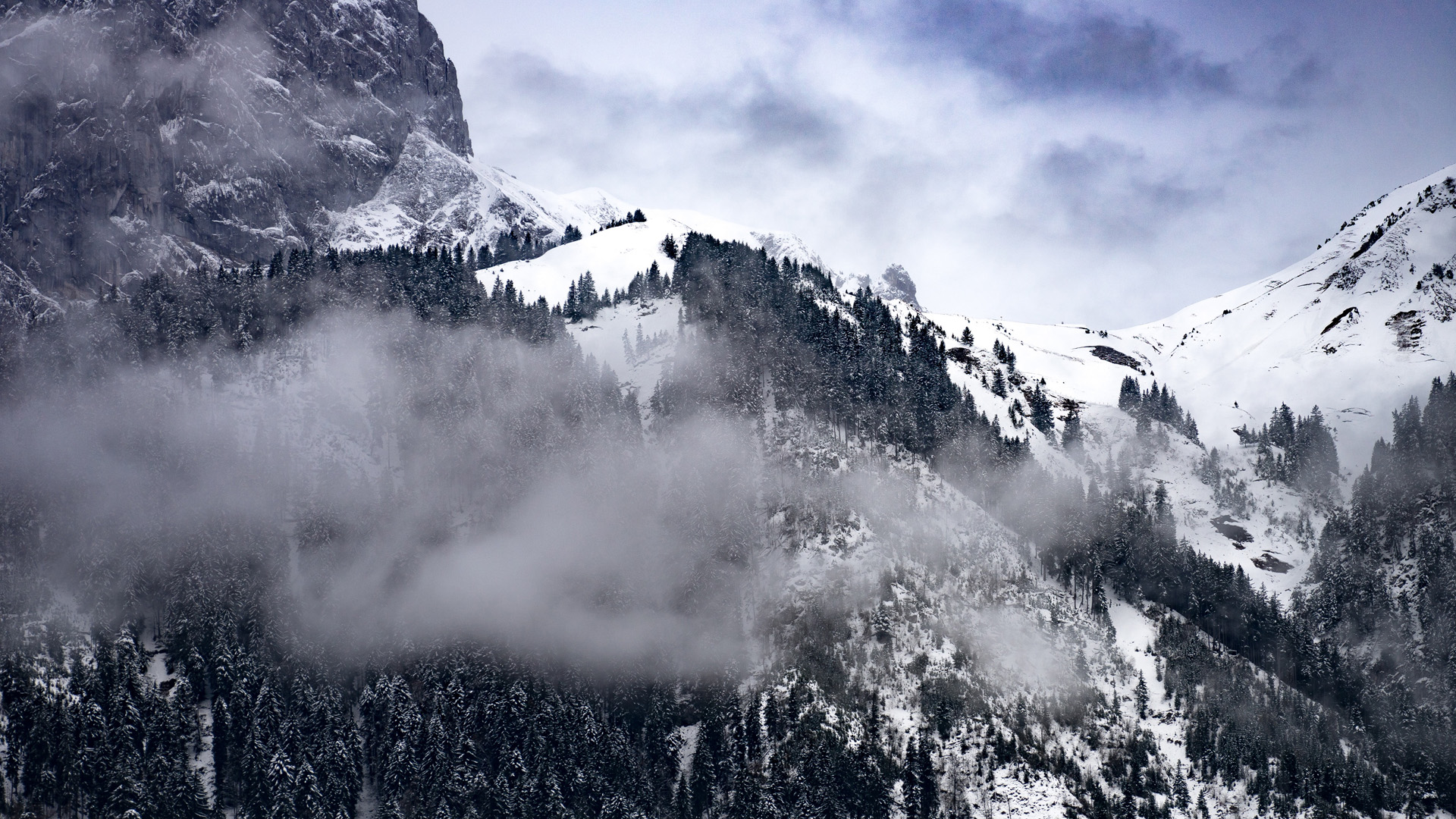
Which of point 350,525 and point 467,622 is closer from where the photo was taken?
point 467,622

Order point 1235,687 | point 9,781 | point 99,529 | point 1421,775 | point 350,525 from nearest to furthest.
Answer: point 9,781
point 1421,775
point 1235,687
point 99,529
point 350,525

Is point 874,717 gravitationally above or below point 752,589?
below

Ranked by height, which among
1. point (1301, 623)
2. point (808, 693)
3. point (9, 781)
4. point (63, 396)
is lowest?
point (9, 781)

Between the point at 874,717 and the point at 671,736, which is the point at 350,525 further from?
the point at 874,717

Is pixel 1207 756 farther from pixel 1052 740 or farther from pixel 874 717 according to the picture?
pixel 874 717

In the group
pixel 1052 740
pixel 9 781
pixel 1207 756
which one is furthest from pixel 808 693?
pixel 9 781

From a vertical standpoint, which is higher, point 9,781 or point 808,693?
point 808,693

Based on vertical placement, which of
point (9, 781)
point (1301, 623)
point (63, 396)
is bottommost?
point (9, 781)

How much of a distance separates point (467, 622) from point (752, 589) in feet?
156

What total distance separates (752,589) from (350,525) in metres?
74.5

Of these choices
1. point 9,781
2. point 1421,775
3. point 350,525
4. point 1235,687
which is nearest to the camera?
point 9,781

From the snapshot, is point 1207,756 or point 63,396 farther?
point 63,396

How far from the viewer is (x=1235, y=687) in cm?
15600

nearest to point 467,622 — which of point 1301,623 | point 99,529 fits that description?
point 99,529
